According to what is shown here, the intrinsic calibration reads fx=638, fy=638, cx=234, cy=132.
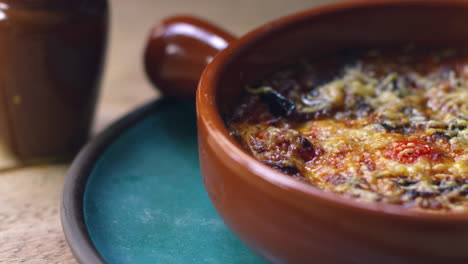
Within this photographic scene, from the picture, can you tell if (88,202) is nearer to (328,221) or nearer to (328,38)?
(328,221)

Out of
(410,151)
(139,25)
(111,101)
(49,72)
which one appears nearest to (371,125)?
(410,151)

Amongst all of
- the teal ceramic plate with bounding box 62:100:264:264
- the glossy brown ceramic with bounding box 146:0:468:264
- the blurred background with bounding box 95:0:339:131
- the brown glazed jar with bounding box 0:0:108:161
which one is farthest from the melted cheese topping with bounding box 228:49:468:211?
the blurred background with bounding box 95:0:339:131

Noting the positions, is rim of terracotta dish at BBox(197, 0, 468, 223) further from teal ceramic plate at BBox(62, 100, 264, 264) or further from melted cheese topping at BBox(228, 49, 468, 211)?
teal ceramic plate at BBox(62, 100, 264, 264)

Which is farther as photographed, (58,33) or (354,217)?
(58,33)

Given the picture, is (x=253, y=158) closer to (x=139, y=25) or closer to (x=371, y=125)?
(x=371, y=125)

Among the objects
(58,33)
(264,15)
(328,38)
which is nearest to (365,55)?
(328,38)
